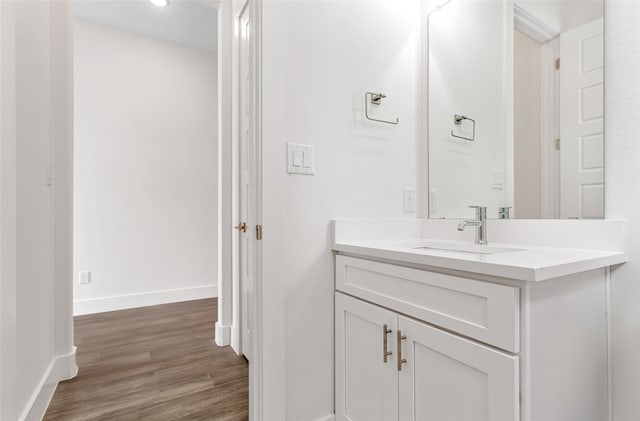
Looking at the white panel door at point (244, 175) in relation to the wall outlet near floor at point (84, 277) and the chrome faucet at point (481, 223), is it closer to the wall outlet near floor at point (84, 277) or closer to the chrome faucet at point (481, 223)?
the chrome faucet at point (481, 223)

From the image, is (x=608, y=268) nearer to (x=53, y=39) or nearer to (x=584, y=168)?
(x=584, y=168)

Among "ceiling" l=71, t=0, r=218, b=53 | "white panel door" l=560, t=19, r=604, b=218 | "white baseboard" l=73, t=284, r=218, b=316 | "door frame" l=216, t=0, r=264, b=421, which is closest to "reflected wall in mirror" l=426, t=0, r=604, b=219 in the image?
"white panel door" l=560, t=19, r=604, b=218

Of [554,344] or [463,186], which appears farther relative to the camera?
[463,186]

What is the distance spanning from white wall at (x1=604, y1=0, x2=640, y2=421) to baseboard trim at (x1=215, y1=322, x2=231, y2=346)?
6.88ft

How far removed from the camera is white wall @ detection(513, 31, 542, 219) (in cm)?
124

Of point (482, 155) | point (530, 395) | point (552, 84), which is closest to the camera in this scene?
point (530, 395)

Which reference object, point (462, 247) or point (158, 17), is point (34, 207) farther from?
point (158, 17)

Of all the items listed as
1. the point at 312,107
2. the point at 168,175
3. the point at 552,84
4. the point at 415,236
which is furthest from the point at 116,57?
the point at 552,84

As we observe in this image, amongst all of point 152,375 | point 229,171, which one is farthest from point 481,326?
point 229,171

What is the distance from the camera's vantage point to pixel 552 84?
1195mm

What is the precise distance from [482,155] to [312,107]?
0.82 metres

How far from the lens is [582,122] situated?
1.11m

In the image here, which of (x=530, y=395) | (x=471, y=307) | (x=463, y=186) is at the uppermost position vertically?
(x=463, y=186)

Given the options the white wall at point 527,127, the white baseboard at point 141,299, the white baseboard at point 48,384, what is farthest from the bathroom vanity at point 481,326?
the white baseboard at point 141,299
